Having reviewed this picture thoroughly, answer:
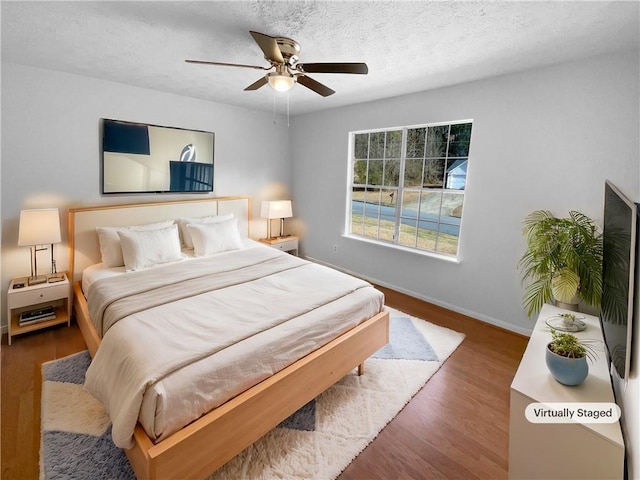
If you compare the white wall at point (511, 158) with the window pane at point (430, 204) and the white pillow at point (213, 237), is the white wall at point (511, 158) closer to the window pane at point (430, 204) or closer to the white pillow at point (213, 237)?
the window pane at point (430, 204)

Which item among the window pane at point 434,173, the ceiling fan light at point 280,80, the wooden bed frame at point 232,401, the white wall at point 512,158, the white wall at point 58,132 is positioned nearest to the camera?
the wooden bed frame at point 232,401

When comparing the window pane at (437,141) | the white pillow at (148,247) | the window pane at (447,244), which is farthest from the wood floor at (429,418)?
the window pane at (437,141)

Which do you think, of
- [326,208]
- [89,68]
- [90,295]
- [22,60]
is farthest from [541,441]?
[22,60]

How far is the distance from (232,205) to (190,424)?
3.24m

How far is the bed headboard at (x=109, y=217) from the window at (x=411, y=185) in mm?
2017

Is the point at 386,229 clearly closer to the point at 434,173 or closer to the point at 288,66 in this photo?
the point at 434,173

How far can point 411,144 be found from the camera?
3.80 meters

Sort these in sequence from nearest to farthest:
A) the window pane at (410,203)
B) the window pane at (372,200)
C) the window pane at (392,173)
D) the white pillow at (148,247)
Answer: the white pillow at (148,247) → the window pane at (410,203) → the window pane at (392,173) → the window pane at (372,200)

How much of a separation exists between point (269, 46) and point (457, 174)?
8.18 feet

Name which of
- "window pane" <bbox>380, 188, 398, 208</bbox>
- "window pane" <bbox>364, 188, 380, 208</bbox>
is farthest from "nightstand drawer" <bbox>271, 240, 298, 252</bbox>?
"window pane" <bbox>380, 188, 398, 208</bbox>

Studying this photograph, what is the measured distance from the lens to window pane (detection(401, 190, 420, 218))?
12.6 feet

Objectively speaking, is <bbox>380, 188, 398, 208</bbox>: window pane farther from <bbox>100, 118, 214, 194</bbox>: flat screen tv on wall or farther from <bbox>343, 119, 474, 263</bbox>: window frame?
<bbox>100, 118, 214, 194</bbox>: flat screen tv on wall

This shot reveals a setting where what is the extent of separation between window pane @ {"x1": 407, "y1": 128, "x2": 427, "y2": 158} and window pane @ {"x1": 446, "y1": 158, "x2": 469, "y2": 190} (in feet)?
1.32

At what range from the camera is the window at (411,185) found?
3469 millimetres
